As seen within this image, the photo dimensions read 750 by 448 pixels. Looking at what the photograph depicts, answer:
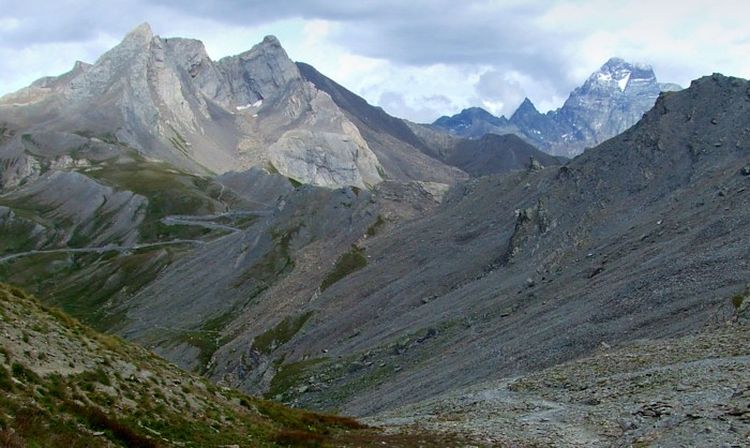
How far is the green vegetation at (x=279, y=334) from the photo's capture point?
98.4 meters

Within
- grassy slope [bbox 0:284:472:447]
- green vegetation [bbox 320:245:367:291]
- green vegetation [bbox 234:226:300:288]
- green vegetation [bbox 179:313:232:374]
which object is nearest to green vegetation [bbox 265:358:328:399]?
green vegetation [bbox 179:313:232:374]

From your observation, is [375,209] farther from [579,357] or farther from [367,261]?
[579,357]

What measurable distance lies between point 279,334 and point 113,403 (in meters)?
74.9

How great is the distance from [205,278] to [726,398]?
4990 inches

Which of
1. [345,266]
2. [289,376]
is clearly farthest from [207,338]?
[289,376]

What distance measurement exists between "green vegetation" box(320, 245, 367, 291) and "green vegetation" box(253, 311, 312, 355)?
9.19m

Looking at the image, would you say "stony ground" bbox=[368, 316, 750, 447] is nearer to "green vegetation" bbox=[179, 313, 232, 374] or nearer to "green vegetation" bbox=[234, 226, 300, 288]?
"green vegetation" bbox=[179, 313, 232, 374]

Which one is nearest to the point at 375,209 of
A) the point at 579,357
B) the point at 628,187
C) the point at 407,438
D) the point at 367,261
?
the point at 367,261

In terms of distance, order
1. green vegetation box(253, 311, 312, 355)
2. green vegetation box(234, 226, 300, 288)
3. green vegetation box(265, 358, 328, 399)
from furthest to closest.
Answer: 1. green vegetation box(234, 226, 300, 288)
2. green vegetation box(253, 311, 312, 355)
3. green vegetation box(265, 358, 328, 399)

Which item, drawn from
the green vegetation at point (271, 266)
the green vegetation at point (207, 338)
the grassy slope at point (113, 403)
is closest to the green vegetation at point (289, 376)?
the green vegetation at point (207, 338)

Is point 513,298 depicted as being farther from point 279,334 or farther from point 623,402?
point 623,402

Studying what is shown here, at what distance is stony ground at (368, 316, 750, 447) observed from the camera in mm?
26609

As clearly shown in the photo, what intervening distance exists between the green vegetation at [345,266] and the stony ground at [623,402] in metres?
69.6

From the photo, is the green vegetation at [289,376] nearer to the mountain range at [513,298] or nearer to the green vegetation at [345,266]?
the mountain range at [513,298]
